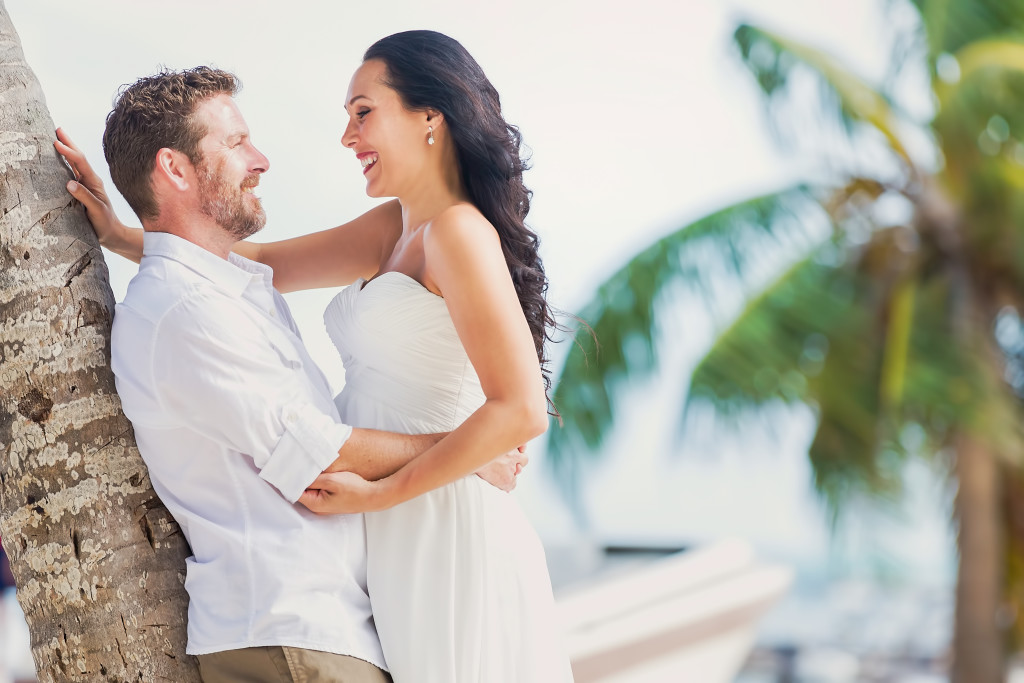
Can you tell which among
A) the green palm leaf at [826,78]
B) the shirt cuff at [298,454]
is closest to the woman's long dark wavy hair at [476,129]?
the shirt cuff at [298,454]

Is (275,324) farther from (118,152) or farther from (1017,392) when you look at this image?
(1017,392)

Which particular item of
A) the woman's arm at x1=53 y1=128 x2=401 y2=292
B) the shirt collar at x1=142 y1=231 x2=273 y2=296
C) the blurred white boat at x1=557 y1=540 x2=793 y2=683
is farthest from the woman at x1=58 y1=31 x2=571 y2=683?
the blurred white boat at x1=557 y1=540 x2=793 y2=683

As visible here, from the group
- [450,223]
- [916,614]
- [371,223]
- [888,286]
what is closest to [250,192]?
[450,223]

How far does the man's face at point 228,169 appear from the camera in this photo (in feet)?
6.39

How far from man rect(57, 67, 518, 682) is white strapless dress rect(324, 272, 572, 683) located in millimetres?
65

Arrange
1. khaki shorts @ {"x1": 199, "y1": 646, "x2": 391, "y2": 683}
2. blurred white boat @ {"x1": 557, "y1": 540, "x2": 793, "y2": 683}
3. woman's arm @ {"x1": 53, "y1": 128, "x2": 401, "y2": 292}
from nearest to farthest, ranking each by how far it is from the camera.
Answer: khaki shorts @ {"x1": 199, "y1": 646, "x2": 391, "y2": 683}, woman's arm @ {"x1": 53, "y1": 128, "x2": 401, "y2": 292}, blurred white boat @ {"x1": 557, "y1": 540, "x2": 793, "y2": 683}

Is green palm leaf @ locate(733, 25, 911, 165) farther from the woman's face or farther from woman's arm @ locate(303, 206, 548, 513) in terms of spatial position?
woman's arm @ locate(303, 206, 548, 513)

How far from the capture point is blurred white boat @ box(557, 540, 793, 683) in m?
4.16

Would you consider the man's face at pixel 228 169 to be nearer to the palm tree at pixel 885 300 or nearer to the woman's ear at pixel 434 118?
the woman's ear at pixel 434 118

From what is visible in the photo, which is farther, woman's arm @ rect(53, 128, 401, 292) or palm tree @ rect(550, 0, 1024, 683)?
palm tree @ rect(550, 0, 1024, 683)

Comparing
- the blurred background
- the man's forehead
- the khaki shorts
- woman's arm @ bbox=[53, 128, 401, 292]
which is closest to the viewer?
the khaki shorts

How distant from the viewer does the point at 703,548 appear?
530 centimetres

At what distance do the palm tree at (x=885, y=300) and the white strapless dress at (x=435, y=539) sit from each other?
6405 millimetres

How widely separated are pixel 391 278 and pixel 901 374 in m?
7.00
